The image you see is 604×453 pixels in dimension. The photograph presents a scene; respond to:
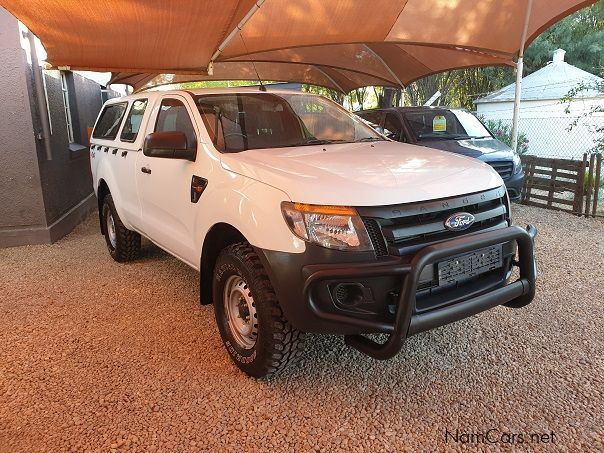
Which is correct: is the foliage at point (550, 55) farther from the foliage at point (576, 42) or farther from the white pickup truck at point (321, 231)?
the white pickup truck at point (321, 231)

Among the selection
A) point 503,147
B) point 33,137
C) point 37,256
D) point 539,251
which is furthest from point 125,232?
point 503,147

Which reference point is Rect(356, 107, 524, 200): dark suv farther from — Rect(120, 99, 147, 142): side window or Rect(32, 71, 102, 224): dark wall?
Rect(32, 71, 102, 224): dark wall

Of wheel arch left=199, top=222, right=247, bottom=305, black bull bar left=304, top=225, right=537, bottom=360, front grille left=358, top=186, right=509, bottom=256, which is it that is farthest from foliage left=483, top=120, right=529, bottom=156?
wheel arch left=199, top=222, right=247, bottom=305

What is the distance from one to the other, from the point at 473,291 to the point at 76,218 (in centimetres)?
680

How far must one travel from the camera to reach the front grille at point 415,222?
2496 millimetres

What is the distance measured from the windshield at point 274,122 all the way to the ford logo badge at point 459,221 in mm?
1450

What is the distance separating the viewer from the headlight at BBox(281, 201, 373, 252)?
97.6 inches

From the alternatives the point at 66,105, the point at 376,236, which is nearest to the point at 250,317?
the point at 376,236

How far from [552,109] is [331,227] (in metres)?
14.8

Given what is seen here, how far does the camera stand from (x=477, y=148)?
7.53 m

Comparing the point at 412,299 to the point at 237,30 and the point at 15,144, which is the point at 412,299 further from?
the point at 15,144

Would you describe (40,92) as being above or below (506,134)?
above

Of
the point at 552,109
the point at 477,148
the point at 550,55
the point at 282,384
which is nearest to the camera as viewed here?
the point at 282,384

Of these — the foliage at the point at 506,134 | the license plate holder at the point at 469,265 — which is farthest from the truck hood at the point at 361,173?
the foliage at the point at 506,134
